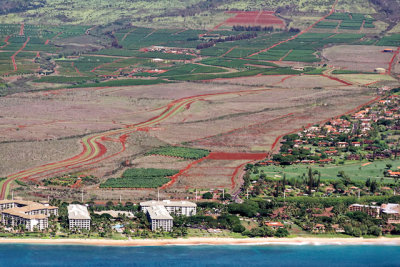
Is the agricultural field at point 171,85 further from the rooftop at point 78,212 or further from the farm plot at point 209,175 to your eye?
the rooftop at point 78,212

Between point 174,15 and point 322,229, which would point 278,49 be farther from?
point 322,229

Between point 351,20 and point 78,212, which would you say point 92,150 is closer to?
point 78,212

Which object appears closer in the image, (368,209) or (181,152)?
(368,209)

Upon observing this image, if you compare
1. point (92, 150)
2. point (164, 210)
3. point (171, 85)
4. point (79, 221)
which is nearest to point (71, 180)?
point (92, 150)

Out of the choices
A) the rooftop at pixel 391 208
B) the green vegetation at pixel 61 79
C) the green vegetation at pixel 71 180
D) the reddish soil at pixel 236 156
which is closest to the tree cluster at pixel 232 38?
the green vegetation at pixel 61 79

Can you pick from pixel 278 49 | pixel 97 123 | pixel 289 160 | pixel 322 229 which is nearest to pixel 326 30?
pixel 278 49

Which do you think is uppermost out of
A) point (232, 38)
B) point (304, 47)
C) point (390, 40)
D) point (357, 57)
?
point (232, 38)
